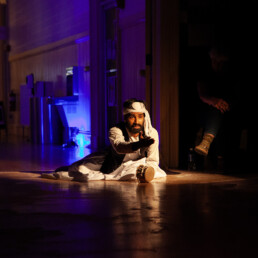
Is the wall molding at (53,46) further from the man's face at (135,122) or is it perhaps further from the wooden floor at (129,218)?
the wooden floor at (129,218)

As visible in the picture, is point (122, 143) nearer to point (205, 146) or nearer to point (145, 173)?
point (145, 173)

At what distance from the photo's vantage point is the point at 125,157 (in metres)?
4.75

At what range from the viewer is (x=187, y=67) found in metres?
5.71

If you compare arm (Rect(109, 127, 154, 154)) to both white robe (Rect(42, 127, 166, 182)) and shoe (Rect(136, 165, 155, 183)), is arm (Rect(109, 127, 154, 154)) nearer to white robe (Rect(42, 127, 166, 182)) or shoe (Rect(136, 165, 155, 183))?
white robe (Rect(42, 127, 166, 182))

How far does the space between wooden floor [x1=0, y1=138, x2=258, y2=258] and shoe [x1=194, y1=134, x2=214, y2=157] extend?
455 mm

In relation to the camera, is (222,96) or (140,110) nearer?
(140,110)

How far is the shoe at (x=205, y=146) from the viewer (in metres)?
5.20

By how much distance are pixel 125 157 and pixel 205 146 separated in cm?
97

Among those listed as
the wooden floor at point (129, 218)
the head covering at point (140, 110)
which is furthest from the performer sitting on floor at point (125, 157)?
the wooden floor at point (129, 218)

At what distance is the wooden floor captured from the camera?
232 centimetres

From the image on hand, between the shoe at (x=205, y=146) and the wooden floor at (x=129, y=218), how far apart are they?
0.46 metres

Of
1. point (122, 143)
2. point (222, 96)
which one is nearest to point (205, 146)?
point (222, 96)

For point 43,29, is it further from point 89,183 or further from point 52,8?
point 89,183

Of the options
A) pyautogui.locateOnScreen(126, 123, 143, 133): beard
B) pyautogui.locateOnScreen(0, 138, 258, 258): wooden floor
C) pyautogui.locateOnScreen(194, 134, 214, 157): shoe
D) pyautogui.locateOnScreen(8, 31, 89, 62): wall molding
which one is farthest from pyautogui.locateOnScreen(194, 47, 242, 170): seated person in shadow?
pyautogui.locateOnScreen(8, 31, 89, 62): wall molding
